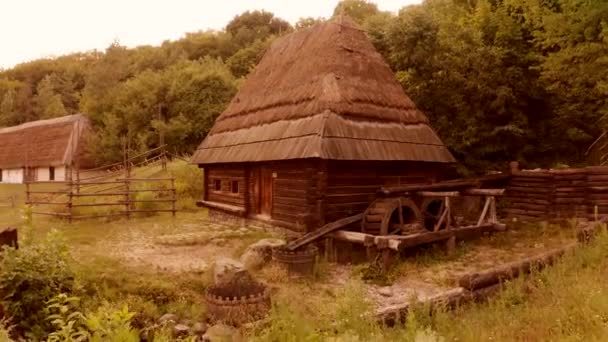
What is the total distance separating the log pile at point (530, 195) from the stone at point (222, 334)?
1272 cm

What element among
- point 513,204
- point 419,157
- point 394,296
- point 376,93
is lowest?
point 394,296

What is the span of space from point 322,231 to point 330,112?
10.7 feet

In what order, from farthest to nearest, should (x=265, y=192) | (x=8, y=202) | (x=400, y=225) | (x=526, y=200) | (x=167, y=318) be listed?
(x=8, y=202) < (x=526, y=200) < (x=265, y=192) < (x=400, y=225) < (x=167, y=318)

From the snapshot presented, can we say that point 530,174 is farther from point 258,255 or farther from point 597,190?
point 258,255

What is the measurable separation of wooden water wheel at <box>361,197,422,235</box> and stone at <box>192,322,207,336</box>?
5407mm

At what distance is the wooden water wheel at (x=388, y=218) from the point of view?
1170cm

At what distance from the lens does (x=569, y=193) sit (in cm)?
1506

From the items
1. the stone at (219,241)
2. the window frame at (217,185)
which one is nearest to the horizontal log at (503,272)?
the stone at (219,241)

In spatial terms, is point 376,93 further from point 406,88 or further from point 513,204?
point 513,204

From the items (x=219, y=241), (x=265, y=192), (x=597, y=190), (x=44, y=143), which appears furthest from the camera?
(x=44, y=143)

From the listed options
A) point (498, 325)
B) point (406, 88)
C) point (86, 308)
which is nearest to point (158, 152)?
point (406, 88)

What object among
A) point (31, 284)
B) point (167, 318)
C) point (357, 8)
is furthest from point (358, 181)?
point (357, 8)

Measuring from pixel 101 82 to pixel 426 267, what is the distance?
35833 millimetres

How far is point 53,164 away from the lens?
32.8 metres
